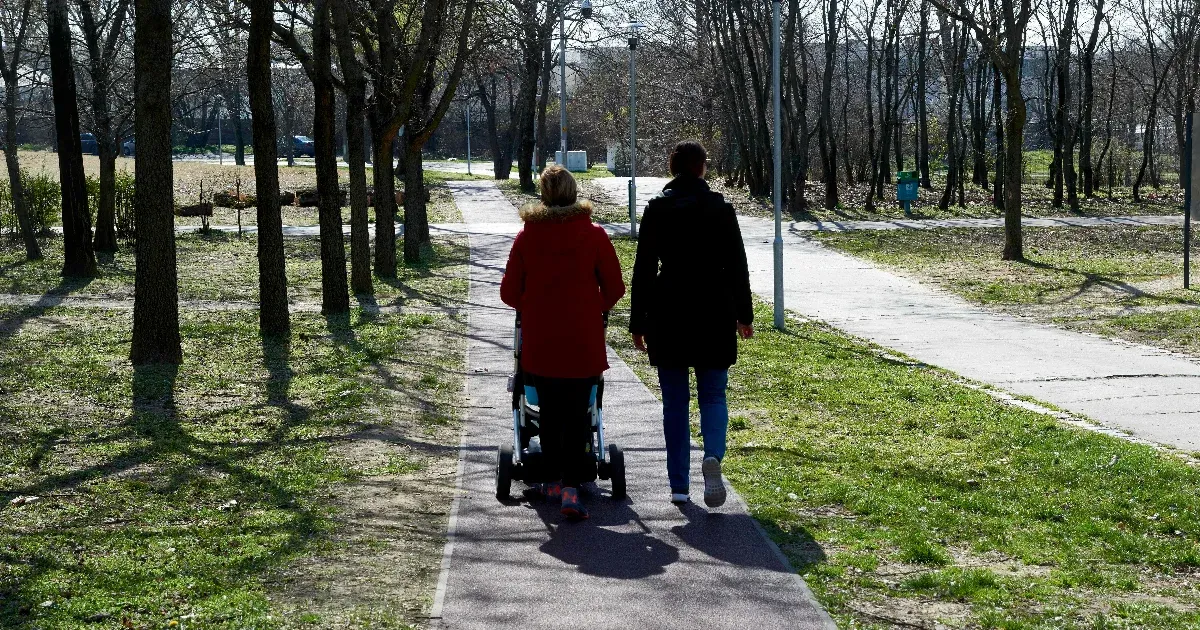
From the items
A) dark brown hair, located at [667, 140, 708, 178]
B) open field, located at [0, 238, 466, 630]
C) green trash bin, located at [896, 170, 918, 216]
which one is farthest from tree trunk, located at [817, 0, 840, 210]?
dark brown hair, located at [667, 140, 708, 178]

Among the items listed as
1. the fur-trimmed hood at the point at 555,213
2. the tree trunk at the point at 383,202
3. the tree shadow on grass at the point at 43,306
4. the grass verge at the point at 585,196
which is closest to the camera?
the fur-trimmed hood at the point at 555,213

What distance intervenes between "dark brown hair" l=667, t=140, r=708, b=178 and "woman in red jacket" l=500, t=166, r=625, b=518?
1.55 ft

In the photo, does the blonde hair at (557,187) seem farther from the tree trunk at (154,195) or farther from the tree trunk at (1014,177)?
the tree trunk at (1014,177)

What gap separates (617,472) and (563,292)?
3.35 feet

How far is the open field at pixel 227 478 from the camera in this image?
513 cm

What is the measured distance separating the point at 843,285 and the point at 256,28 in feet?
33.5

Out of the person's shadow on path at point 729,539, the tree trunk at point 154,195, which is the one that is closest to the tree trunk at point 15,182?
the tree trunk at point 154,195

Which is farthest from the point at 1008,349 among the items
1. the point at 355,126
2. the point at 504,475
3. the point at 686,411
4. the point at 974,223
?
the point at 974,223

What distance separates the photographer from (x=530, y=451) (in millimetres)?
6750

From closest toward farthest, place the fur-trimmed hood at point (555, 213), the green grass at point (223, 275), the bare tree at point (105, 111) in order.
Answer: the fur-trimmed hood at point (555, 213), the green grass at point (223, 275), the bare tree at point (105, 111)

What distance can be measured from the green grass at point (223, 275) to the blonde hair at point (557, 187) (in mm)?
11368

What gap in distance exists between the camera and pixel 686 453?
645 centimetres

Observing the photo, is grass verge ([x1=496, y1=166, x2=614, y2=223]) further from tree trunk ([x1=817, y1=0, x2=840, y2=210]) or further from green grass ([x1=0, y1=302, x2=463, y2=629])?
green grass ([x1=0, y1=302, x2=463, y2=629])

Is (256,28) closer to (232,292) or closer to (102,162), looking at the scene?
(232,292)
